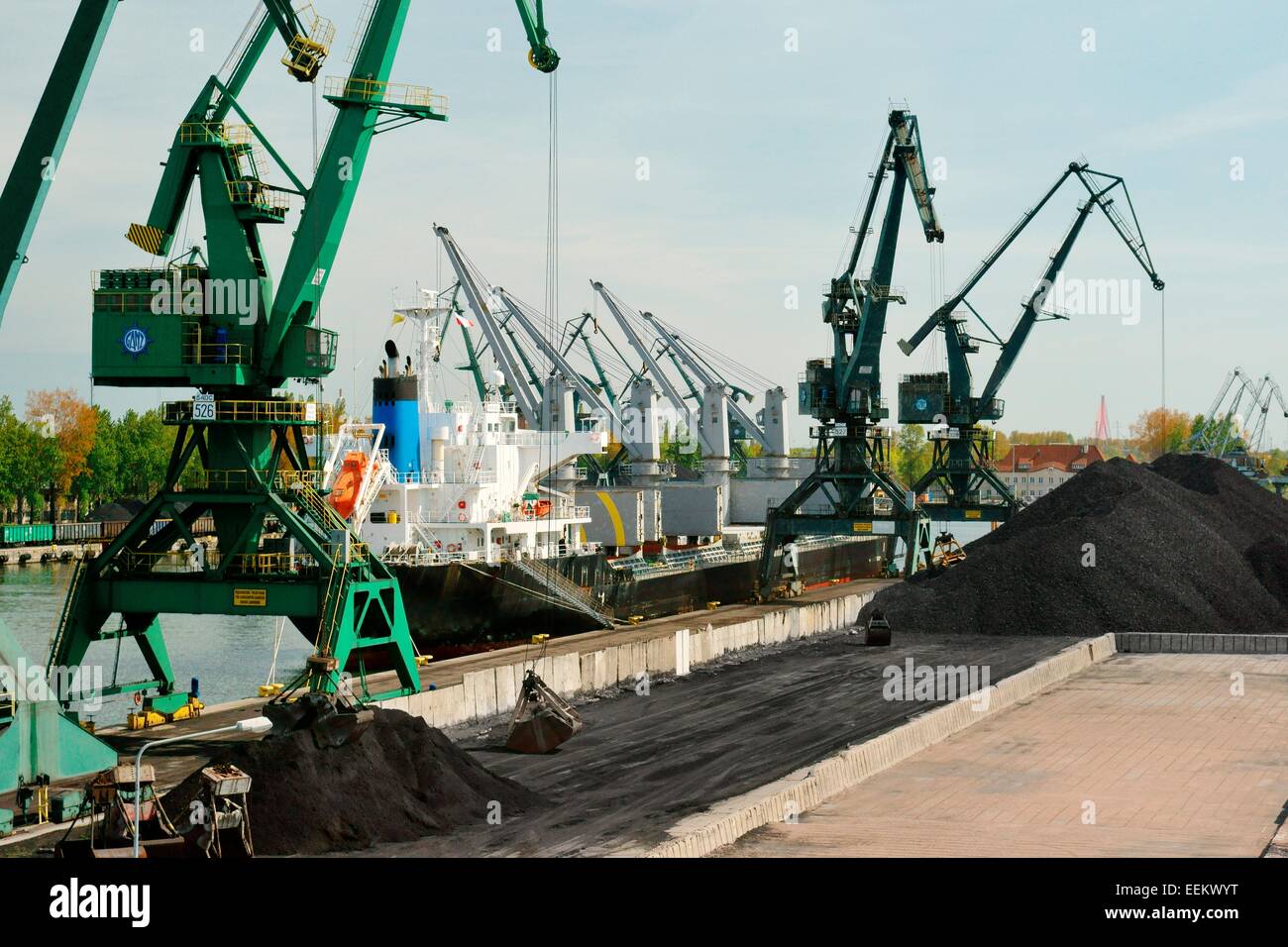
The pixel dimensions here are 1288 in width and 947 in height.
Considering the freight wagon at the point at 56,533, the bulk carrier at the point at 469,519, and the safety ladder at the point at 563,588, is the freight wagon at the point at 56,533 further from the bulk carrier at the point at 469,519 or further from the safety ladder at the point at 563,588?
the safety ladder at the point at 563,588

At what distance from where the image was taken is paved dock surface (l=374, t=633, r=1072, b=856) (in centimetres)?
2112

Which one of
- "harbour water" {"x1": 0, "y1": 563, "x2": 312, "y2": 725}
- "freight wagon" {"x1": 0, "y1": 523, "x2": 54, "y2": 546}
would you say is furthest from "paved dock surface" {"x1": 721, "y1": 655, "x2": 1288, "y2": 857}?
"freight wagon" {"x1": 0, "y1": 523, "x2": 54, "y2": 546}

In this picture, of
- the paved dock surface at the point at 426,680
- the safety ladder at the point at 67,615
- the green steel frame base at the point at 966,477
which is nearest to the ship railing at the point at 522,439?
the paved dock surface at the point at 426,680

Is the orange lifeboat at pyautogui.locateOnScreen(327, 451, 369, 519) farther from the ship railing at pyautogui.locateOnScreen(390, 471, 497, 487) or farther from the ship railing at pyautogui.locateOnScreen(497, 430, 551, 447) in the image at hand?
the ship railing at pyautogui.locateOnScreen(497, 430, 551, 447)

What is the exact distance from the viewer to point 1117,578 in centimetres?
5116

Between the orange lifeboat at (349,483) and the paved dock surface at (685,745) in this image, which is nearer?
the paved dock surface at (685,745)

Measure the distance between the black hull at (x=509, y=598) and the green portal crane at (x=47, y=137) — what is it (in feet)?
66.1

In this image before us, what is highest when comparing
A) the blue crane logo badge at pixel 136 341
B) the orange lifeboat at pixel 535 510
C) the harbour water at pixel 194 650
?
the blue crane logo badge at pixel 136 341

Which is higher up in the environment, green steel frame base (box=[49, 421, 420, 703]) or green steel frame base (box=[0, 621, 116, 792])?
green steel frame base (box=[49, 421, 420, 703])

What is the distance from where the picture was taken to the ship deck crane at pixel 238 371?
29.8 metres

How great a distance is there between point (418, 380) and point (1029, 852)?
32.3m

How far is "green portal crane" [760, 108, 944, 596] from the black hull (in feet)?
23.3

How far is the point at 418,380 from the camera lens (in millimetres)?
49250

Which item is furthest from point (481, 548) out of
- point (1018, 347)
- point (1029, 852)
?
point (1018, 347)
